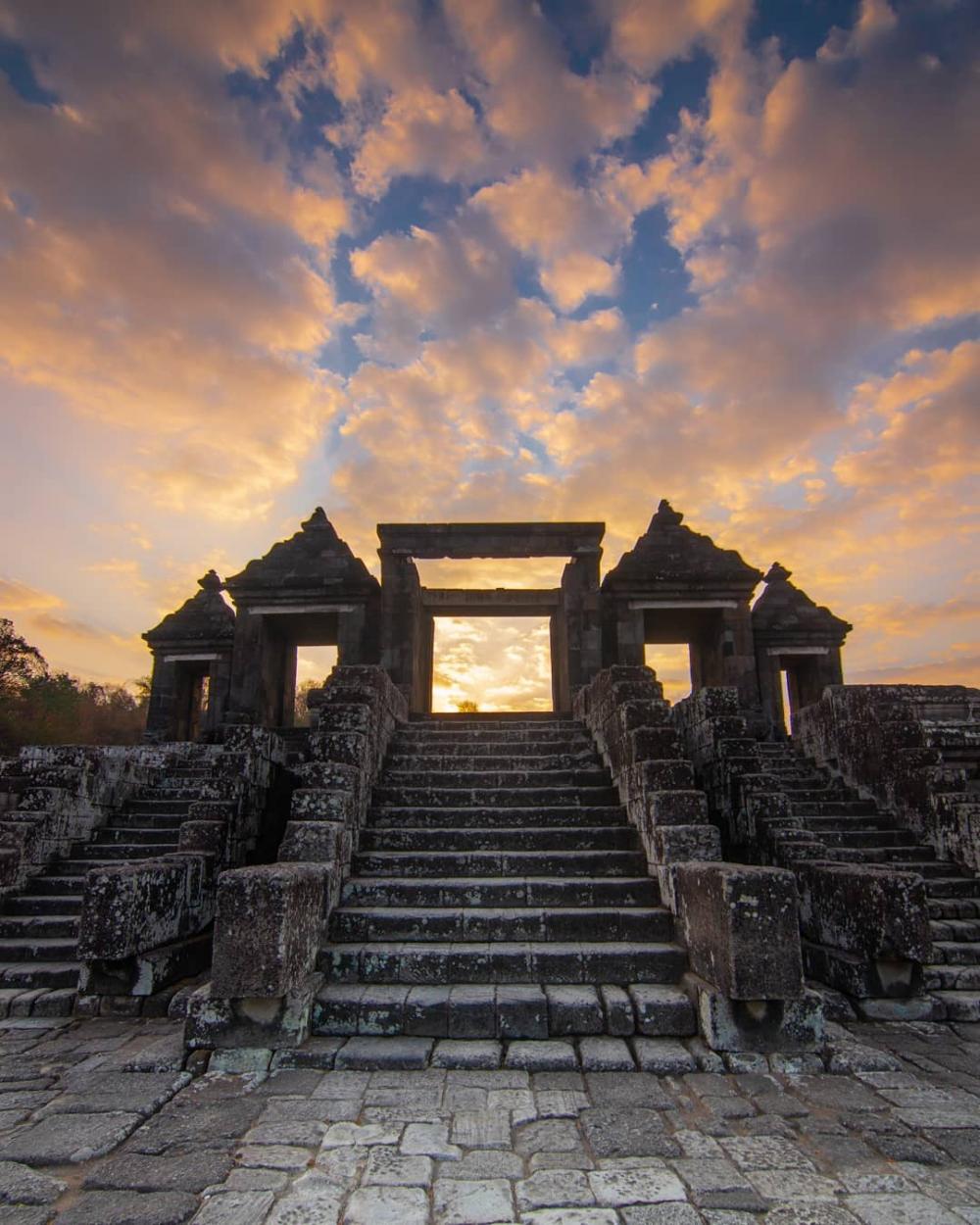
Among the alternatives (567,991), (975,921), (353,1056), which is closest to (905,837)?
(975,921)

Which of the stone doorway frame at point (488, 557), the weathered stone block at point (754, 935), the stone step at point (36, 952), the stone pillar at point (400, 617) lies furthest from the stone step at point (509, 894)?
the stone pillar at point (400, 617)

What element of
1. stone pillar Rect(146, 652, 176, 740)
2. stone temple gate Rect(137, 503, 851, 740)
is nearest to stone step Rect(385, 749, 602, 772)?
stone temple gate Rect(137, 503, 851, 740)

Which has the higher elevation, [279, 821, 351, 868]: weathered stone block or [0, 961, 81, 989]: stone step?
[279, 821, 351, 868]: weathered stone block

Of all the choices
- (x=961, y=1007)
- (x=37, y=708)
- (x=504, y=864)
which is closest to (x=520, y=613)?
(x=504, y=864)

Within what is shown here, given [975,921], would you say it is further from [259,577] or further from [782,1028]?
[259,577]

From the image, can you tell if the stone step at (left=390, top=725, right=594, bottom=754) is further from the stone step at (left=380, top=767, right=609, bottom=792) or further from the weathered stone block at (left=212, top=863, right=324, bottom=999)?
the weathered stone block at (left=212, top=863, right=324, bottom=999)

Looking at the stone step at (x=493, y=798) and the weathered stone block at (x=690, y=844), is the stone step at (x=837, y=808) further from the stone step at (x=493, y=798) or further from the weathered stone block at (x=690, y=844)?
the weathered stone block at (x=690, y=844)

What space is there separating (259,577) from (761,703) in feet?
38.6

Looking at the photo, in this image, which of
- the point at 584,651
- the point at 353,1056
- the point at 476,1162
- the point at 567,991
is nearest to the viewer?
the point at 476,1162

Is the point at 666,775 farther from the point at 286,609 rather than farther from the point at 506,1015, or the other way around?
the point at 286,609

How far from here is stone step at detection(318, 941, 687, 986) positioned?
14.3 ft

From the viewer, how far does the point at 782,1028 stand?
3766 millimetres

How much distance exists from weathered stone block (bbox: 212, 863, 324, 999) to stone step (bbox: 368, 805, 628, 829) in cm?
222

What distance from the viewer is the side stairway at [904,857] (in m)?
4.85
